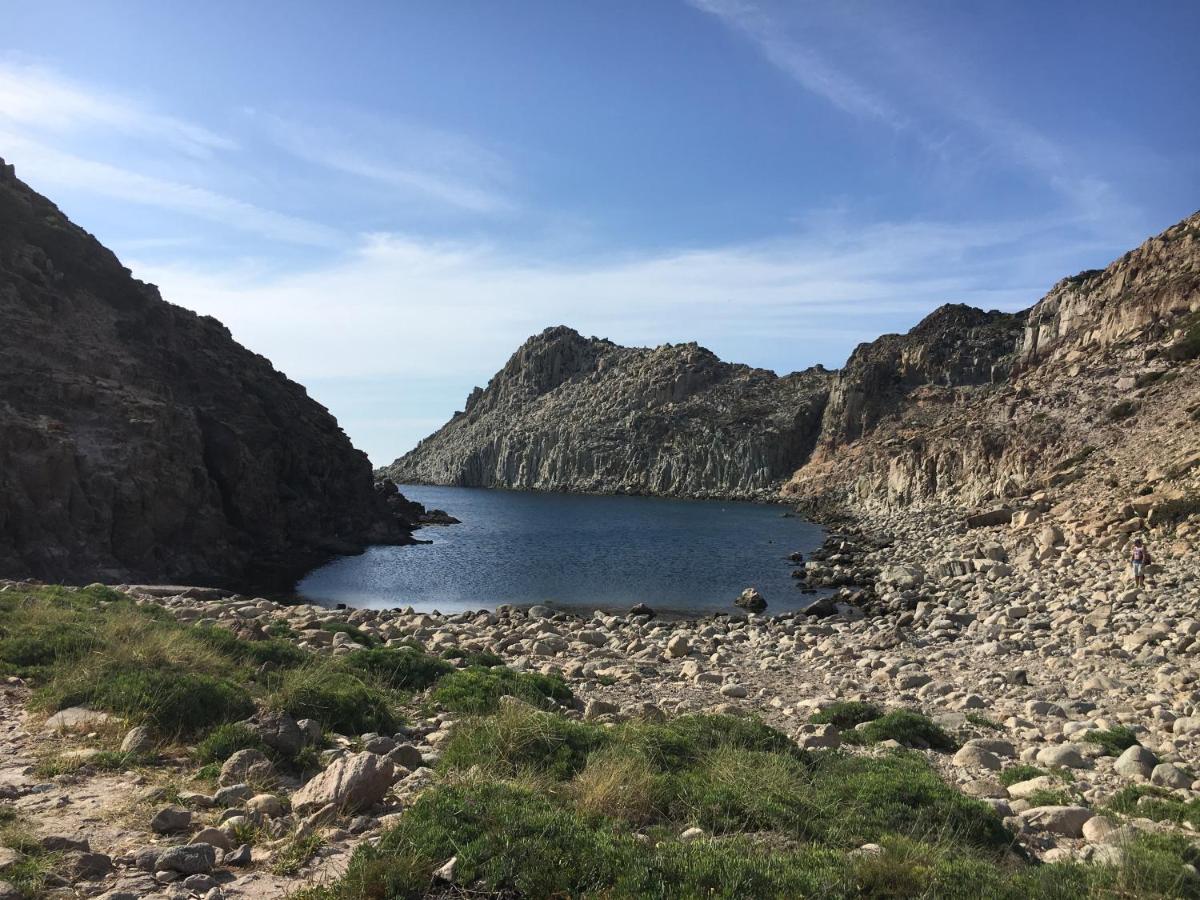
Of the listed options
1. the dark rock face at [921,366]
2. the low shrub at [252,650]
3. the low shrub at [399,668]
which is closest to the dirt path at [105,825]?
the low shrub at [252,650]

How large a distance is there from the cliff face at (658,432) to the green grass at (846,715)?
126m

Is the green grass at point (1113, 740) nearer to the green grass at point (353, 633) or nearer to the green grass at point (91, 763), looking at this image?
the green grass at point (91, 763)

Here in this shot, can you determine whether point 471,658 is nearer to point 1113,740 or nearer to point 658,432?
point 1113,740

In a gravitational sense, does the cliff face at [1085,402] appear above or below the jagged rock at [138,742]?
above

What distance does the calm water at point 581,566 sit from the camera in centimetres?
3994

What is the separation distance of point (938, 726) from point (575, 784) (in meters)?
8.20

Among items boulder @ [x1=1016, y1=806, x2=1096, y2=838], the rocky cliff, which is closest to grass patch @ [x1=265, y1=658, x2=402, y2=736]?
boulder @ [x1=1016, y1=806, x2=1096, y2=838]

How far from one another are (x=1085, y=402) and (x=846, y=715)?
2173 inches

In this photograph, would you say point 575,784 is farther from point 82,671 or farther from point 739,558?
point 739,558

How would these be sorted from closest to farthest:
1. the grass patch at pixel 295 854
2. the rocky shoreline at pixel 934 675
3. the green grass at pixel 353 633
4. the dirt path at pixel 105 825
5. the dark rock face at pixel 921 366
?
1. the dirt path at pixel 105 825
2. the grass patch at pixel 295 854
3. the rocky shoreline at pixel 934 675
4. the green grass at pixel 353 633
5. the dark rock face at pixel 921 366

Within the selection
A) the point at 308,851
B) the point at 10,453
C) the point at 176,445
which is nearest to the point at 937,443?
the point at 176,445

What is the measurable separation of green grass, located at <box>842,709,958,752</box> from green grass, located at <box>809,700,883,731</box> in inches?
35.0

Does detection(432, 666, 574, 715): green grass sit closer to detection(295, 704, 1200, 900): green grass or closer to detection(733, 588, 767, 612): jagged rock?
detection(295, 704, 1200, 900): green grass

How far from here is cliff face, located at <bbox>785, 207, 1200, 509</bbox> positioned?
46.3 meters
